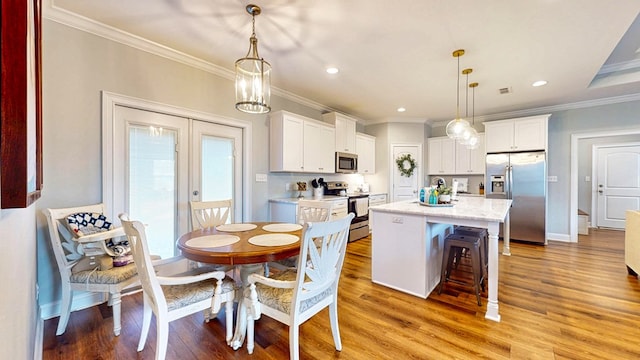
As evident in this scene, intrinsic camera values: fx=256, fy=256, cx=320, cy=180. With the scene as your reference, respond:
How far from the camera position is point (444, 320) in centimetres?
215

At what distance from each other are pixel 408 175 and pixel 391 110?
5.13ft

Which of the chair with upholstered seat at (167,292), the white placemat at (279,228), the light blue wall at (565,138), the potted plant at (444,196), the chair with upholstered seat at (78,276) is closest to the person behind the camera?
the chair with upholstered seat at (167,292)

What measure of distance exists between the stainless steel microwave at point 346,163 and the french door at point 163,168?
2088mm

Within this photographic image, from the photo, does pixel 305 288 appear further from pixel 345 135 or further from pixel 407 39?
pixel 345 135

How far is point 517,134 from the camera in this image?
4730mm

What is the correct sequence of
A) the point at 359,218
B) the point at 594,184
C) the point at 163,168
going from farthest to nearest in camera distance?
the point at 594,184 < the point at 359,218 < the point at 163,168

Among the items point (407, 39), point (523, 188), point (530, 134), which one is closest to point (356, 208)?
point (407, 39)

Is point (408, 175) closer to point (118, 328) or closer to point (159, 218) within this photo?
point (159, 218)

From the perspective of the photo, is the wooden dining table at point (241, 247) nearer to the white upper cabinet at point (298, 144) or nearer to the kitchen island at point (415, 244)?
the kitchen island at point (415, 244)

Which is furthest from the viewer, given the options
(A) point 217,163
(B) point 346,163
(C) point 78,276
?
(B) point 346,163

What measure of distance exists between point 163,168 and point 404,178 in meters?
4.79

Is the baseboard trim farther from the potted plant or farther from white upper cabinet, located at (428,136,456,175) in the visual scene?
white upper cabinet, located at (428,136,456,175)

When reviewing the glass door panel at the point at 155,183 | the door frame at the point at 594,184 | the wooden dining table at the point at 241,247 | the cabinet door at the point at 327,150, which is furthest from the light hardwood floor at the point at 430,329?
the door frame at the point at 594,184

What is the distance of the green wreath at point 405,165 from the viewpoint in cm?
580
